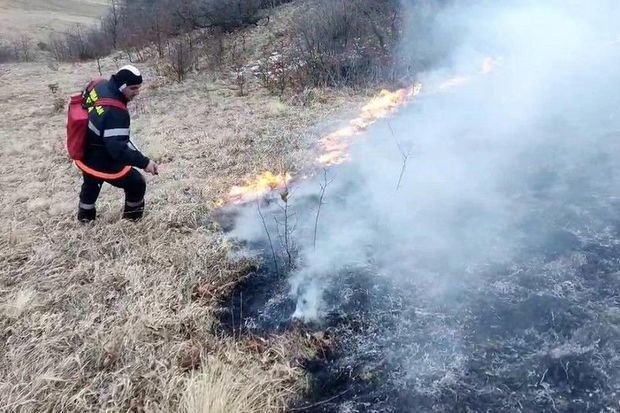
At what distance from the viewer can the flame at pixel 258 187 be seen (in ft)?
19.6

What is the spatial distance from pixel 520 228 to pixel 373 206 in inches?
60.5

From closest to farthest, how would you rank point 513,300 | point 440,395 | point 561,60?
point 440,395
point 513,300
point 561,60

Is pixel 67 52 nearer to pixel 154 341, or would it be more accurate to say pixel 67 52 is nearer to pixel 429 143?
pixel 429 143

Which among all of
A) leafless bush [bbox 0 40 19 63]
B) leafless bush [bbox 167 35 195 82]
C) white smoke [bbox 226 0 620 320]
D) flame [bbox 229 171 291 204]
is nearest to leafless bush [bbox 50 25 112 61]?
leafless bush [bbox 0 40 19 63]

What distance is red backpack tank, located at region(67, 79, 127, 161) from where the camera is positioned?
172 inches

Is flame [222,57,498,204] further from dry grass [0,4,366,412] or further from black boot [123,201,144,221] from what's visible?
black boot [123,201,144,221]

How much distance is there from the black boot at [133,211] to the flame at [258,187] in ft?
3.59

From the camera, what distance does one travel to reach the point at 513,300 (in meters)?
3.90

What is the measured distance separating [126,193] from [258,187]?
1697 millimetres

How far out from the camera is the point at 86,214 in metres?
5.15

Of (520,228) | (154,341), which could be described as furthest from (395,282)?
(154,341)

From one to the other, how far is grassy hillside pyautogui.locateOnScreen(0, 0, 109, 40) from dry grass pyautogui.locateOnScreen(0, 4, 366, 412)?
93.9 ft

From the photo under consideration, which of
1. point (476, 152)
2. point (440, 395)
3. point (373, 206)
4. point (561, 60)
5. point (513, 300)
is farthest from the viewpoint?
point (561, 60)

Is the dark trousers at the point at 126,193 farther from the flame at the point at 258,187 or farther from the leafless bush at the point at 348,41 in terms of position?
the leafless bush at the point at 348,41
